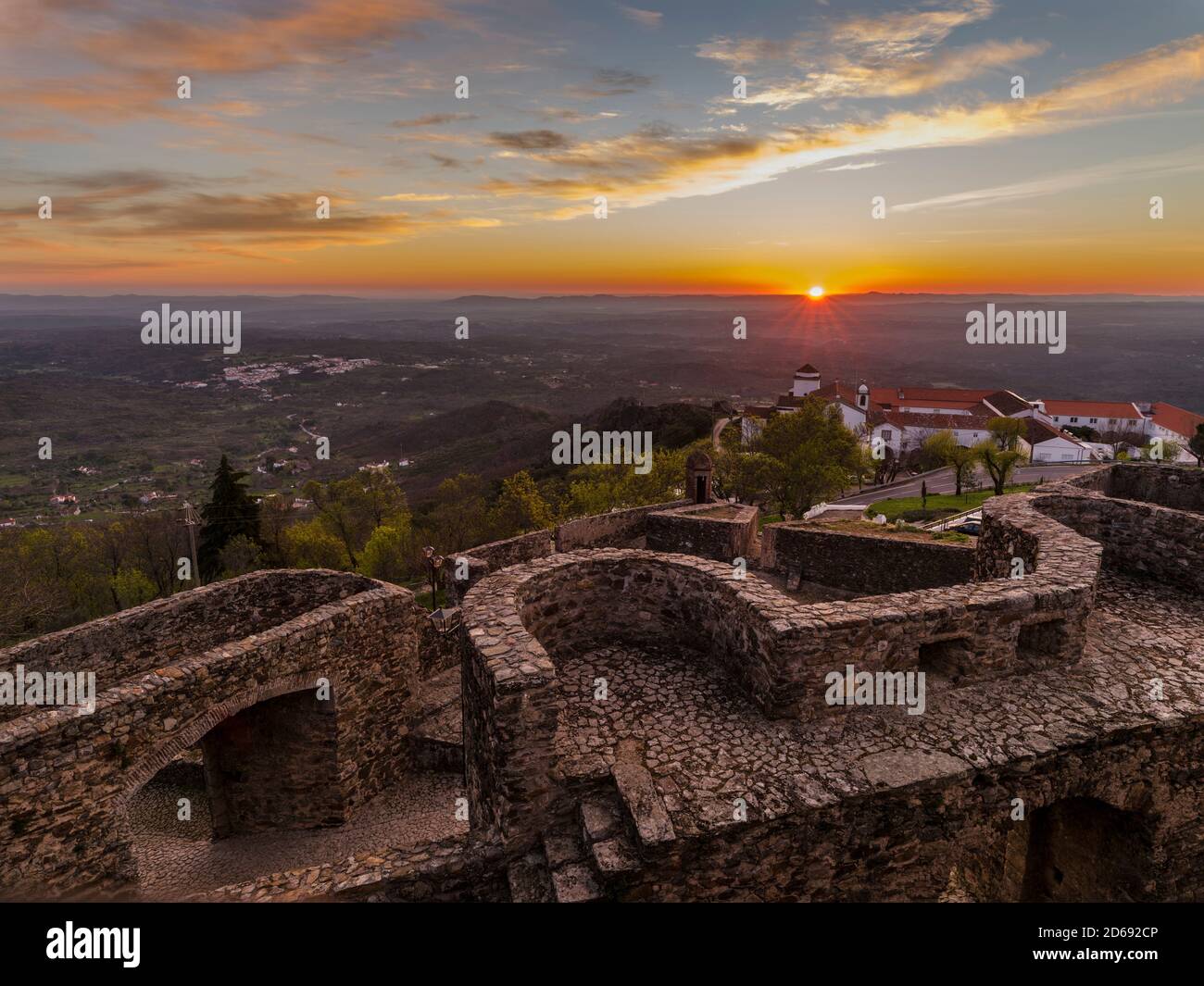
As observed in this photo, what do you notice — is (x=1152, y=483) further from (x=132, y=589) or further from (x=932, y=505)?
(x=132, y=589)

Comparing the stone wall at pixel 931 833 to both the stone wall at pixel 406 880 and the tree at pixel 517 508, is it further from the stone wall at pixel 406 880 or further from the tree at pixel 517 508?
the tree at pixel 517 508

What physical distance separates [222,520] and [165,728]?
31.4m

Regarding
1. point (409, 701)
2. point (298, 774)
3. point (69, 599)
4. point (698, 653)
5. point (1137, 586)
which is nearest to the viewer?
point (698, 653)

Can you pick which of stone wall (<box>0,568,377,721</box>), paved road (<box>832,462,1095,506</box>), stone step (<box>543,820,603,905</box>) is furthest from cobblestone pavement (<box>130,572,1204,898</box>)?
paved road (<box>832,462,1095,506</box>)

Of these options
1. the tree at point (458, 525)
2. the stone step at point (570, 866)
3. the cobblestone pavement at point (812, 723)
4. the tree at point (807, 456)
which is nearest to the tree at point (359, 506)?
the tree at point (458, 525)

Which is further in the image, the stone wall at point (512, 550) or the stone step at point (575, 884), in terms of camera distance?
the stone wall at point (512, 550)

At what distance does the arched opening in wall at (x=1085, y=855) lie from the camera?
A: 756cm

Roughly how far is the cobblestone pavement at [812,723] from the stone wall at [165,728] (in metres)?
4.49

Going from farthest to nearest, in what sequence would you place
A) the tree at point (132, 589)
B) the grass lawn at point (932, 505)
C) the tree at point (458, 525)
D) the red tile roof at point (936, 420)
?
the red tile roof at point (936, 420)
the grass lawn at point (932, 505)
the tree at point (458, 525)
the tree at point (132, 589)

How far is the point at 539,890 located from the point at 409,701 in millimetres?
7338

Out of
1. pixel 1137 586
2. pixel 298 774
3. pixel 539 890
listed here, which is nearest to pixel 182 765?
pixel 298 774
